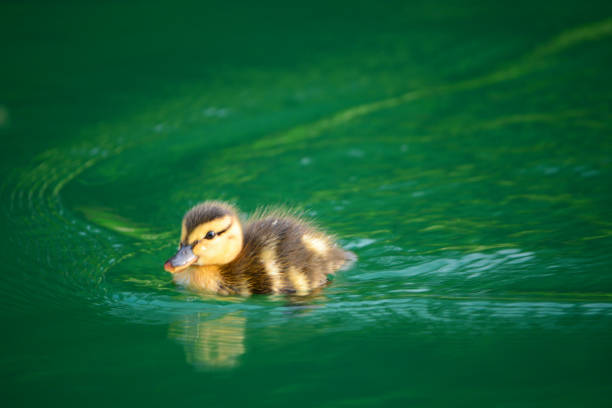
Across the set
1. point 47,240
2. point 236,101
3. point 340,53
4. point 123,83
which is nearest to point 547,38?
point 340,53

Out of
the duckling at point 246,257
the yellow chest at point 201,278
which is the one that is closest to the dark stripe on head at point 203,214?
the duckling at point 246,257

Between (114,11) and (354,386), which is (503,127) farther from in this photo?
(114,11)

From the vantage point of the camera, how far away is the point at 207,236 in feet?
8.21

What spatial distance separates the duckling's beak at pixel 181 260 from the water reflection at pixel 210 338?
6.1 inches

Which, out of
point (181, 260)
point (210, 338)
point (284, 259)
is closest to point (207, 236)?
point (181, 260)

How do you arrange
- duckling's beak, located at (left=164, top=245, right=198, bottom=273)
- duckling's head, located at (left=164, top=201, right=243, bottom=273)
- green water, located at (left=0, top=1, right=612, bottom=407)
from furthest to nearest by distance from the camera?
duckling's head, located at (left=164, top=201, right=243, bottom=273)
duckling's beak, located at (left=164, top=245, right=198, bottom=273)
green water, located at (left=0, top=1, right=612, bottom=407)

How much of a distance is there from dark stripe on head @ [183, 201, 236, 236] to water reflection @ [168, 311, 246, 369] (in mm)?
305

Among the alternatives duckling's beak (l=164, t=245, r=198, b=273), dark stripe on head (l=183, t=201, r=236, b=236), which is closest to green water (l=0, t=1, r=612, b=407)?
duckling's beak (l=164, t=245, r=198, b=273)

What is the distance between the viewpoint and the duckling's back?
252 cm

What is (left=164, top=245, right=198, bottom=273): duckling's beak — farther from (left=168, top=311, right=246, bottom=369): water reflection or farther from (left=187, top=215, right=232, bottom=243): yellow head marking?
(left=168, top=311, right=246, bottom=369): water reflection

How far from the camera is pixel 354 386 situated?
1859 millimetres

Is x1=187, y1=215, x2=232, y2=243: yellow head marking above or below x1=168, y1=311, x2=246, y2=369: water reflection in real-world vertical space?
above

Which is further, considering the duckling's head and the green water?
the duckling's head

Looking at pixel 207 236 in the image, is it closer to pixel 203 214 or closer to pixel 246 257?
pixel 203 214
